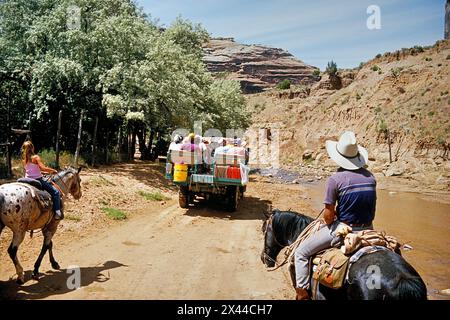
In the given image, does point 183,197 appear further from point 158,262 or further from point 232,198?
point 158,262

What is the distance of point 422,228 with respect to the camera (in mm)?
13469

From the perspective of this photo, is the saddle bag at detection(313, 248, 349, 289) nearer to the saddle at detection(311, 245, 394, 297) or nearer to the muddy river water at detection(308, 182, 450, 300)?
the saddle at detection(311, 245, 394, 297)

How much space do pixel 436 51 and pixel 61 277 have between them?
61.3 meters

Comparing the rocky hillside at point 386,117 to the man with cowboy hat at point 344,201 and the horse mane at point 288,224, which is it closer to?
the horse mane at point 288,224

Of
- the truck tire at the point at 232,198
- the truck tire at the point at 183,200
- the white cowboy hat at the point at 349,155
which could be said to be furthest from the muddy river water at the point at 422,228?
the truck tire at the point at 183,200

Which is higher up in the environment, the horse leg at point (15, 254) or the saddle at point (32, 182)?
the saddle at point (32, 182)

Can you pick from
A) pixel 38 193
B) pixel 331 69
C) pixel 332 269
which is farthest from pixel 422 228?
pixel 331 69

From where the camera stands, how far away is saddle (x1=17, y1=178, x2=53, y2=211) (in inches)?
256

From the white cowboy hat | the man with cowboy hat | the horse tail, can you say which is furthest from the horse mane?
the horse tail

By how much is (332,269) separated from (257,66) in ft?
504

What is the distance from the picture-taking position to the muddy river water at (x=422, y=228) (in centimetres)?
866

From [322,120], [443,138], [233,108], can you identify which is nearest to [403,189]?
[443,138]

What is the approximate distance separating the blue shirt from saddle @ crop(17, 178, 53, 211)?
504 cm

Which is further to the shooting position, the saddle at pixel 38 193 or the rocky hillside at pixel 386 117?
the rocky hillside at pixel 386 117
